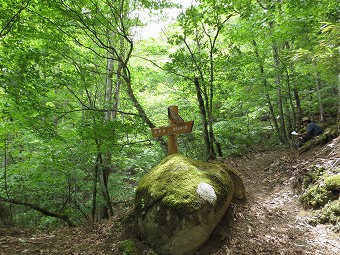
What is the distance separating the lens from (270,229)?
4.06 meters

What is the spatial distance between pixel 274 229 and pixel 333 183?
1.47m

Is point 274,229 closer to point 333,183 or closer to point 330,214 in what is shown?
point 330,214

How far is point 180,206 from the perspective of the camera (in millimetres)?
3617

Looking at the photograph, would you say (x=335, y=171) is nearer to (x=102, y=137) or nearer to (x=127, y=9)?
(x=102, y=137)

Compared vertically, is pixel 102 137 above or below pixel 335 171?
above

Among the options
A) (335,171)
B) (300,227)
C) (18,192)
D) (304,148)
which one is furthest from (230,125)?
(18,192)

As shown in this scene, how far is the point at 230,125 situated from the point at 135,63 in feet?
19.3

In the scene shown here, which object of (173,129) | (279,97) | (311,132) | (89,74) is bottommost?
(311,132)

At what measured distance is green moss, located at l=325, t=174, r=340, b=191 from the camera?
424cm

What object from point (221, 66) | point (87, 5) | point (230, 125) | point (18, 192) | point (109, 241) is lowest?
point (109, 241)

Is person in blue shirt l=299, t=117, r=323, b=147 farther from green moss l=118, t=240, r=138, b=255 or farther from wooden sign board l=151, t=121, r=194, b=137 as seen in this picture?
green moss l=118, t=240, r=138, b=255

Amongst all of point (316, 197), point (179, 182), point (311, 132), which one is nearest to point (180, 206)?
point (179, 182)

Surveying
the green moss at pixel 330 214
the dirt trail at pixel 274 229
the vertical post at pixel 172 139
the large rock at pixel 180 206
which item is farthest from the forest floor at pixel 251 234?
the vertical post at pixel 172 139

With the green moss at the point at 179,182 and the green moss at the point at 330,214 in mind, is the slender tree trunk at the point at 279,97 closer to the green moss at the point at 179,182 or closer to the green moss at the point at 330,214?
the green moss at the point at 330,214
